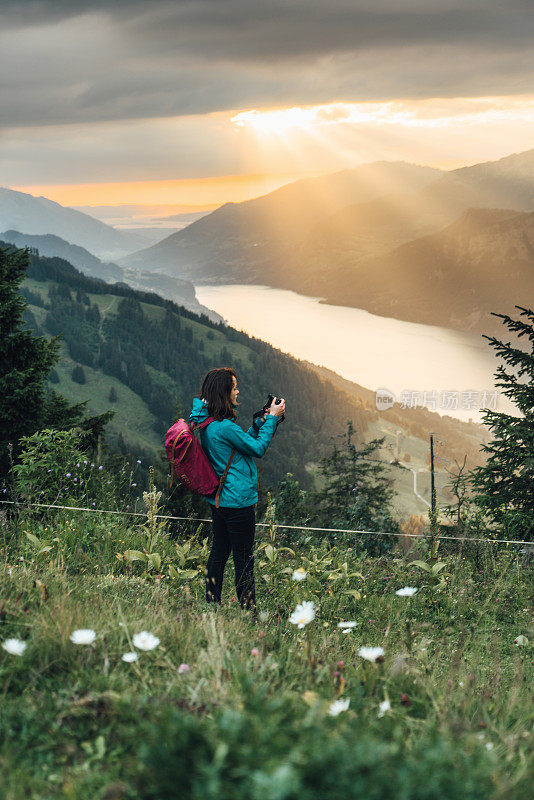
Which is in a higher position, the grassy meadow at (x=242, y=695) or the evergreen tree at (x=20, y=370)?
the evergreen tree at (x=20, y=370)

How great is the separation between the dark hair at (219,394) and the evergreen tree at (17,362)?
11.6 metres

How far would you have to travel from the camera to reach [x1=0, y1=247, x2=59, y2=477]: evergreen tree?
1490 centimetres

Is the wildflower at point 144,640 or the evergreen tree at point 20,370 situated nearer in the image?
the wildflower at point 144,640

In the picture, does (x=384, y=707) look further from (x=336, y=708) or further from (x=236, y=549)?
(x=236, y=549)

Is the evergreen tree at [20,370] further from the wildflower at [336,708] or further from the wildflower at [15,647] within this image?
the wildflower at [336,708]

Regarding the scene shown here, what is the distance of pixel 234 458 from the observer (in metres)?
4.57

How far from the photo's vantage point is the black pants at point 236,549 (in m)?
4.57

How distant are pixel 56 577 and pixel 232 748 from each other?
8.29ft

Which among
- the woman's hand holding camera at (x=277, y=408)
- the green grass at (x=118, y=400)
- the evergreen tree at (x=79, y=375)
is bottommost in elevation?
the green grass at (x=118, y=400)

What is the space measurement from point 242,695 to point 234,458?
2.59 m

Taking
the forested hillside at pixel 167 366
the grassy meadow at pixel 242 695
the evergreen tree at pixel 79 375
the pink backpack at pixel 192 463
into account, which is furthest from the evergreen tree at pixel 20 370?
the evergreen tree at pixel 79 375

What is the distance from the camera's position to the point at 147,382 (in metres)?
164

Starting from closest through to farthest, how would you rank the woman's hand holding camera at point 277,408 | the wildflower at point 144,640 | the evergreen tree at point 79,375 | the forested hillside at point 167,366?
1. the wildflower at point 144,640
2. the woman's hand holding camera at point 277,408
3. the forested hillside at point 167,366
4. the evergreen tree at point 79,375

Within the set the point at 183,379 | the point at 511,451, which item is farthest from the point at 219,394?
the point at 183,379
